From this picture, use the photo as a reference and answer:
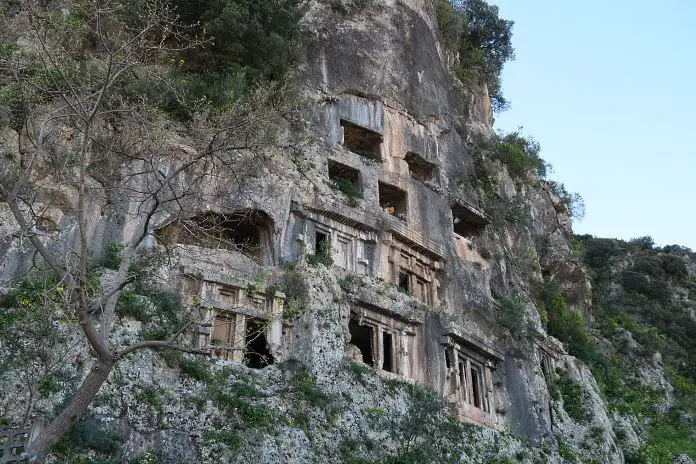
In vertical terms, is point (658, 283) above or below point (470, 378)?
above

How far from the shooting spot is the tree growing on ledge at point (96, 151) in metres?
10.8

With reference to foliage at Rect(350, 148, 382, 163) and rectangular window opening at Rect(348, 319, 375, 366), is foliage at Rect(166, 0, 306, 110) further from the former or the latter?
rectangular window opening at Rect(348, 319, 375, 366)

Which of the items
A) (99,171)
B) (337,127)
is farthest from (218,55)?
(99,171)

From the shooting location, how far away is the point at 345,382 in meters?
19.1

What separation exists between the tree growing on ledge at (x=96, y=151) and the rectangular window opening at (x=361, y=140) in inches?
126

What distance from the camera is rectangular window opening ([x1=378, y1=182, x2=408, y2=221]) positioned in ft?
84.0

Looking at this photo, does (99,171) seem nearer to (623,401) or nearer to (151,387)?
(151,387)

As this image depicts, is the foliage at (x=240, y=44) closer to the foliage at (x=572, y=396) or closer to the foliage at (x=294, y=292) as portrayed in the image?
the foliage at (x=294, y=292)

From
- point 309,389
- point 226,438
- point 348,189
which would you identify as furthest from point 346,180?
point 226,438

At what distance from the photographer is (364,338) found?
2352cm

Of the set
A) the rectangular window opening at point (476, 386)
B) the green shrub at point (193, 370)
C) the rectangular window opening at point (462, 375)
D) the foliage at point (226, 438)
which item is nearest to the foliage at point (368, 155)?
the rectangular window opening at point (462, 375)

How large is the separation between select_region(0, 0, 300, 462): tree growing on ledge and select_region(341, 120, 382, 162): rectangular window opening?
3202 millimetres

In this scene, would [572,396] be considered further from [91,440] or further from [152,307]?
[91,440]

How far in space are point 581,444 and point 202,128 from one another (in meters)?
16.3
